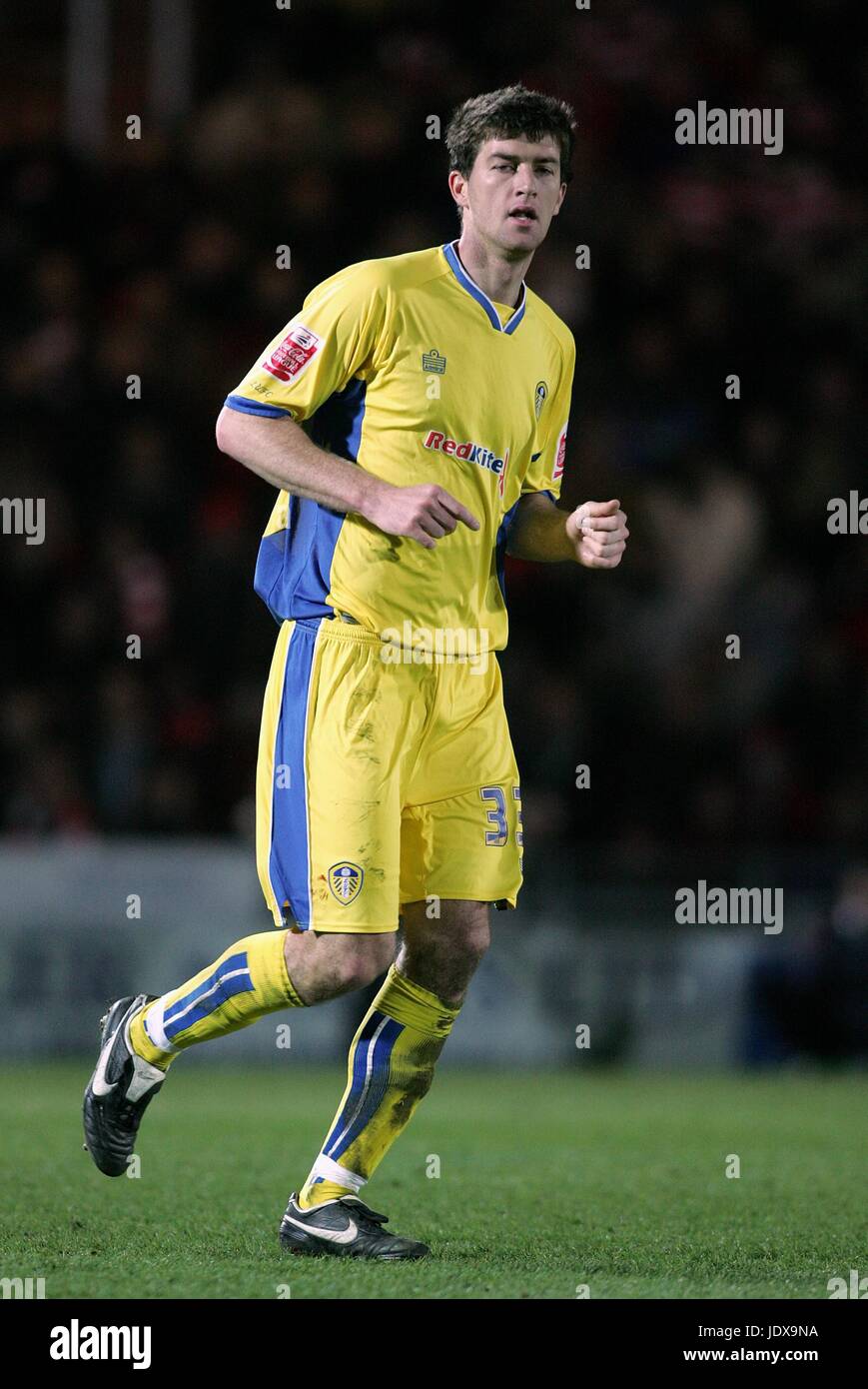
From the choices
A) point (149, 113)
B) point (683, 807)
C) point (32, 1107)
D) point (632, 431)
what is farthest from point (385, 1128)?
point (149, 113)

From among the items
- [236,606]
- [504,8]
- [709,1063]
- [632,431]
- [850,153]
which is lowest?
[709,1063]

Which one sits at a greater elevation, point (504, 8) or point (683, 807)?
point (504, 8)

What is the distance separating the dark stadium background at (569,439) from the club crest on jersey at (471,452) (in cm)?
565

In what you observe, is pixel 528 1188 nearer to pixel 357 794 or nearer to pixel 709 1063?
pixel 357 794

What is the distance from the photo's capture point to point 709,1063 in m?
10.1

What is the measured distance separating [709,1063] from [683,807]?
1433mm

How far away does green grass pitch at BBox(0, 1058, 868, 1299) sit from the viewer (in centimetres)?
417

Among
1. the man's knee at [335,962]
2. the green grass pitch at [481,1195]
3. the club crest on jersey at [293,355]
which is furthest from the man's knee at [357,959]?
the club crest on jersey at [293,355]

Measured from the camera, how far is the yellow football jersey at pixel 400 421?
14.9 ft

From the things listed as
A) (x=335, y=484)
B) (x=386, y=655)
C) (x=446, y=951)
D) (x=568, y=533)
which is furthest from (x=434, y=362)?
(x=446, y=951)

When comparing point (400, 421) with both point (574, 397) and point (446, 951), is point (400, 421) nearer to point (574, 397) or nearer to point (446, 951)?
point (446, 951)

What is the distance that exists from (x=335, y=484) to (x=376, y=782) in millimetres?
Answer: 697

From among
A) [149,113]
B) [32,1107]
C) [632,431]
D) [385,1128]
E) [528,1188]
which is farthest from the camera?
[149,113]
